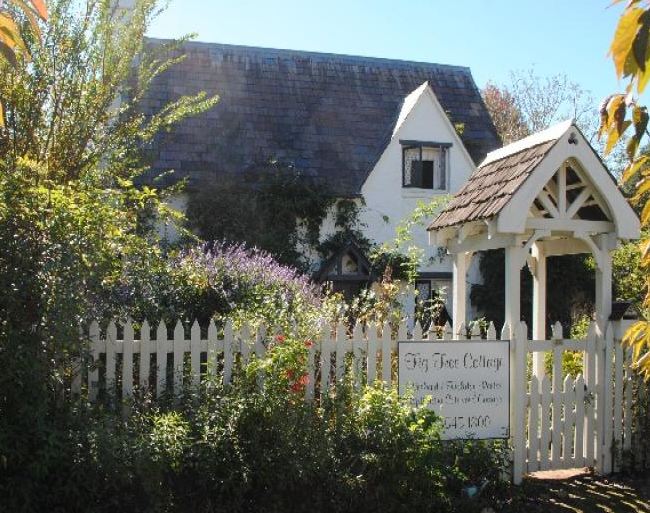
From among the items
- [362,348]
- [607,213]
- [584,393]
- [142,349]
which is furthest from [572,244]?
[142,349]

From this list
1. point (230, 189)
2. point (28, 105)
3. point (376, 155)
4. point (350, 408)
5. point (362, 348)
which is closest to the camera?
point (350, 408)

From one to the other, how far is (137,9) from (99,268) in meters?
4.43

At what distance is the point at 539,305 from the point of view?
759cm

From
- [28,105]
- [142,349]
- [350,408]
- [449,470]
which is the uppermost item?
[28,105]

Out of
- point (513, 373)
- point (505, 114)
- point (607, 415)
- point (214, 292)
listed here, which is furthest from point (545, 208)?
point (505, 114)

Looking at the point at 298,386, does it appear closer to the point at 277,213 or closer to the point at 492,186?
the point at 492,186

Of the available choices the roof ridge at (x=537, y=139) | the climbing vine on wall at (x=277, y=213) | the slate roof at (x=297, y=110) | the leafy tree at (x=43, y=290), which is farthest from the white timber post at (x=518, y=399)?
the slate roof at (x=297, y=110)

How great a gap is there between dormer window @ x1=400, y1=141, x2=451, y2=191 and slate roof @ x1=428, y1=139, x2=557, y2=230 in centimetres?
811

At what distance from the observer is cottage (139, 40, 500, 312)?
1473 centimetres

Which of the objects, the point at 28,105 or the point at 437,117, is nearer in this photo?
the point at 28,105

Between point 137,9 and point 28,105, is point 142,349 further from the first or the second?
point 137,9

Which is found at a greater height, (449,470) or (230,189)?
(230,189)

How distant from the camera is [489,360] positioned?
19.7 feet

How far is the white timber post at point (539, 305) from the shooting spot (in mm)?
7340
